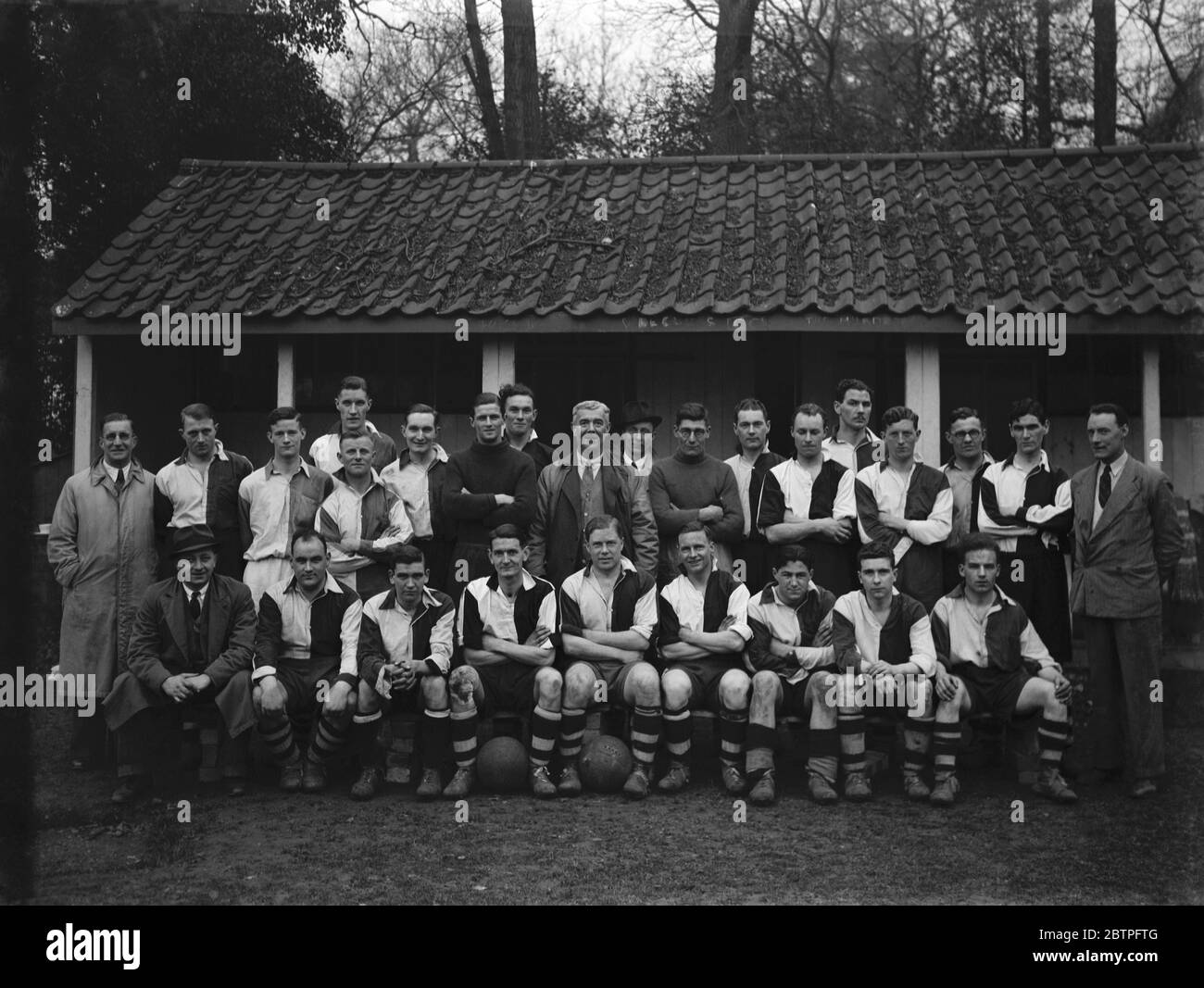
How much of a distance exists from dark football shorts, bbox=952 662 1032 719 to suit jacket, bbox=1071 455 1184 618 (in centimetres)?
57

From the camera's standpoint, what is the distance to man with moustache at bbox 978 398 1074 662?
6.86 m

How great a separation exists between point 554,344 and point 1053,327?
3575 mm

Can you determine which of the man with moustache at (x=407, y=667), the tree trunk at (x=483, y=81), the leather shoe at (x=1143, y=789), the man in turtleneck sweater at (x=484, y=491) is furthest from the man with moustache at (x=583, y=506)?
the tree trunk at (x=483, y=81)

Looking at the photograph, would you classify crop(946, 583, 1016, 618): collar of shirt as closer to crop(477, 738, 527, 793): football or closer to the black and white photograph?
the black and white photograph

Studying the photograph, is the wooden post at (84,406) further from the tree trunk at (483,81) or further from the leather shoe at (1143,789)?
the tree trunk at (483,81)

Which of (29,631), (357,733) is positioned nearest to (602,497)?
(357,733)

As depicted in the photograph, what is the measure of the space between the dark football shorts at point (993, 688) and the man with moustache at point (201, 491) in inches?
159

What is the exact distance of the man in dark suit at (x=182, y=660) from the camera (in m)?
6.58

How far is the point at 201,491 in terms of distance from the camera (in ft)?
23.1

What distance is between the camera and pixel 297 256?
9602mm

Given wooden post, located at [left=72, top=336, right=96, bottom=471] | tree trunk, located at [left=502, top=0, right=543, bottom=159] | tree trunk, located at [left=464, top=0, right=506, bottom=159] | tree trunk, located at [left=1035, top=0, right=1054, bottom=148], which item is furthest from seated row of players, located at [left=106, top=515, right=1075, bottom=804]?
tree trunk, located at [left=1035, top=0, right=1054, bottom=148]
